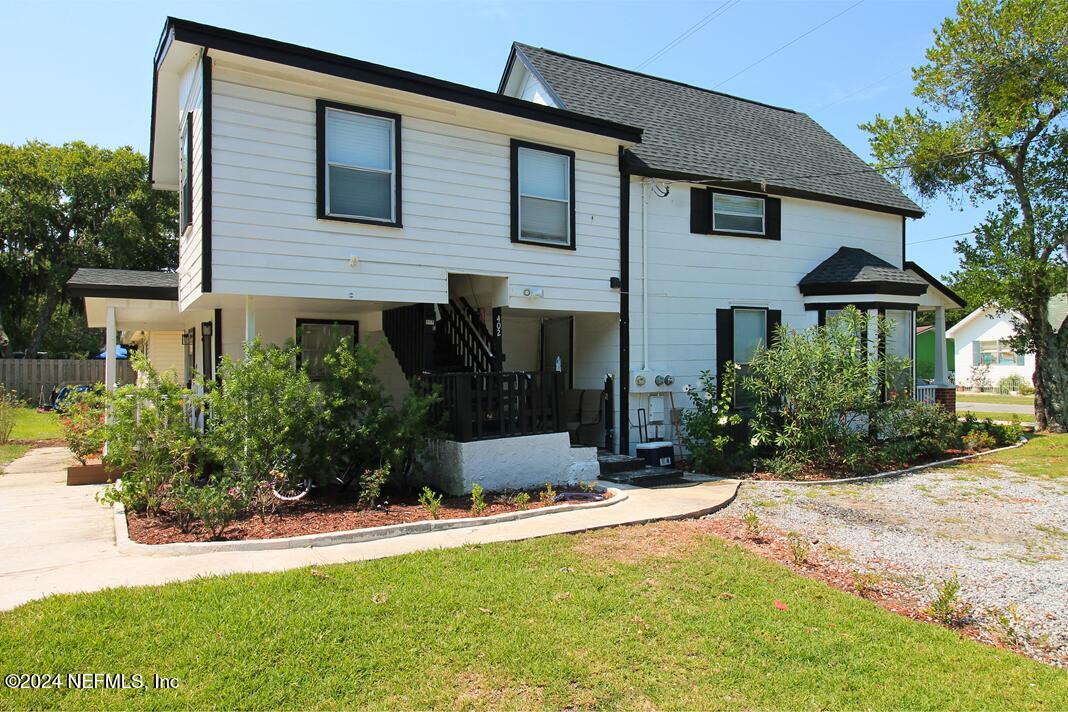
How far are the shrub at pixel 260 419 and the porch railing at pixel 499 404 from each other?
1678 mm

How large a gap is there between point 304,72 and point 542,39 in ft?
23.0

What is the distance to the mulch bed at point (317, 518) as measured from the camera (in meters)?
6.05

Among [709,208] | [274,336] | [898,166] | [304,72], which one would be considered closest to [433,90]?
[304,72]

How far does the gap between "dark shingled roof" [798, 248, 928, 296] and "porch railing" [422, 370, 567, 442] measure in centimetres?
634

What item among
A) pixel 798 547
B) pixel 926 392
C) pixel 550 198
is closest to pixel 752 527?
pixel 798 547

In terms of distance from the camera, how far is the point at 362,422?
25.0 ft

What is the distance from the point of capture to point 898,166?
1536 centimetres

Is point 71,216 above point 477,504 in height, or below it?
above

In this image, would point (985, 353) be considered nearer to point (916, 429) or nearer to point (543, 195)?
point (916, 429)

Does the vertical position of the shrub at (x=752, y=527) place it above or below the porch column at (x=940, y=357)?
below

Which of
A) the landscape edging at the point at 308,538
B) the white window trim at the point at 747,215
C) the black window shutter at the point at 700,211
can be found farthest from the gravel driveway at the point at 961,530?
the white window trim at the point at 747,215

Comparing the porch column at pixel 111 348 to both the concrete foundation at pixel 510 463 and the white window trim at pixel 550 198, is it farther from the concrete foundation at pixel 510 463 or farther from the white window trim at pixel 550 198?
the white window trim at pixel 550 198

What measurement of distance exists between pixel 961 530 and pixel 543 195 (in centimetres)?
666

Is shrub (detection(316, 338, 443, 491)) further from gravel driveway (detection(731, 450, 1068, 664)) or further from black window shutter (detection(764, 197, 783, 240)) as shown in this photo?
black window shutter (detection(764, 197, 783, 240))
